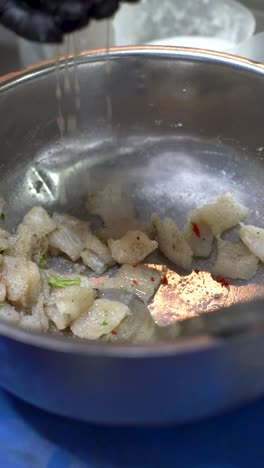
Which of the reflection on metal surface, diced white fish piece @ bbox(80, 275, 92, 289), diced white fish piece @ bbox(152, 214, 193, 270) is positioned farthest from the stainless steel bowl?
diced white fish piece @ bbox(80, 275, 92, 289)

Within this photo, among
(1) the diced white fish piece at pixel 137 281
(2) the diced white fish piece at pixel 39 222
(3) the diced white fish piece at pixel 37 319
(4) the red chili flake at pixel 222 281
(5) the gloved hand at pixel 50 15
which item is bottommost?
(4) the red chili flake at pixel 222 281

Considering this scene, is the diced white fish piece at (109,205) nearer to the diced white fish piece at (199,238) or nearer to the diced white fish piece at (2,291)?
the diced white fish piece at (199,238)

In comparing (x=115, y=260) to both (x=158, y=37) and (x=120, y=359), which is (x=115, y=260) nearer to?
(x=120, y=359)

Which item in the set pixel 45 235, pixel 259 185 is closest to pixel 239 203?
pixel 259 185

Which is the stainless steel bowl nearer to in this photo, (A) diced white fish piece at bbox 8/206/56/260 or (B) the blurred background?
(A) diced white fish piece at bbox 8/206/56/260

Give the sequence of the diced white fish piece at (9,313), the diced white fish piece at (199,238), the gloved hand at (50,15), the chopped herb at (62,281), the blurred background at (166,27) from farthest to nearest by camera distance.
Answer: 1. the blurred background at (166,27)
2. the diced white fish piece at (199,238)
3. the chopped herb at (62,281)
4. the diced white fish piece at (9,313)
5. the gloved hand at (50,15)

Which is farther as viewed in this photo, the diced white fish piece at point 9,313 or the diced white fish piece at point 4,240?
the diced white fish piece at point 4,240

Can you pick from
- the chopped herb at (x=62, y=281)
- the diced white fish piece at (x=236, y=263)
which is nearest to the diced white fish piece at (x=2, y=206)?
the chopped herb at (x=62, y=281)
